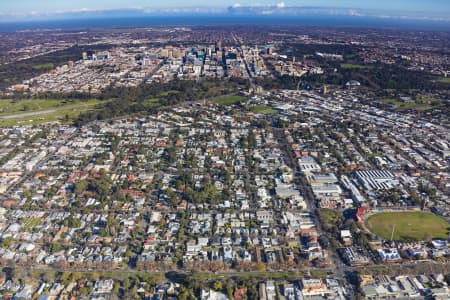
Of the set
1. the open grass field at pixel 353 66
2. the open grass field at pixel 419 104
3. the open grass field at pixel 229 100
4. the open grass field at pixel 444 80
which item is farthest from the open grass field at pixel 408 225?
the open grass field at pixel 353 66

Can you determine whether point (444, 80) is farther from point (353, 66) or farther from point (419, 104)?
point (419, 104)

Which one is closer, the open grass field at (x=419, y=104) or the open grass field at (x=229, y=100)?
the open grass field at (x=419, y=104)

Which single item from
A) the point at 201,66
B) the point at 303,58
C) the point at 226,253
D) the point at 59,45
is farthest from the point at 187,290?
the point at 59,45

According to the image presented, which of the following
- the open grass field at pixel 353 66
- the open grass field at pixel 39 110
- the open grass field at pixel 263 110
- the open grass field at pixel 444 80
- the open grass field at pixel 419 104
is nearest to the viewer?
the open grass field at pixel 39 110

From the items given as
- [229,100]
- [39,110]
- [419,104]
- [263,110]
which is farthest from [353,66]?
[39,110]

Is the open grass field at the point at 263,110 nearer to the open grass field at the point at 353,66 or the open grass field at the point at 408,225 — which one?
the open grass field at the point at 408,225

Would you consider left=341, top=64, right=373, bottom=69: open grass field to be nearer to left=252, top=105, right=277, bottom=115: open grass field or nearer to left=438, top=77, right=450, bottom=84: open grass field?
left=438, top=77, right=450, bottom=84: open grass field
